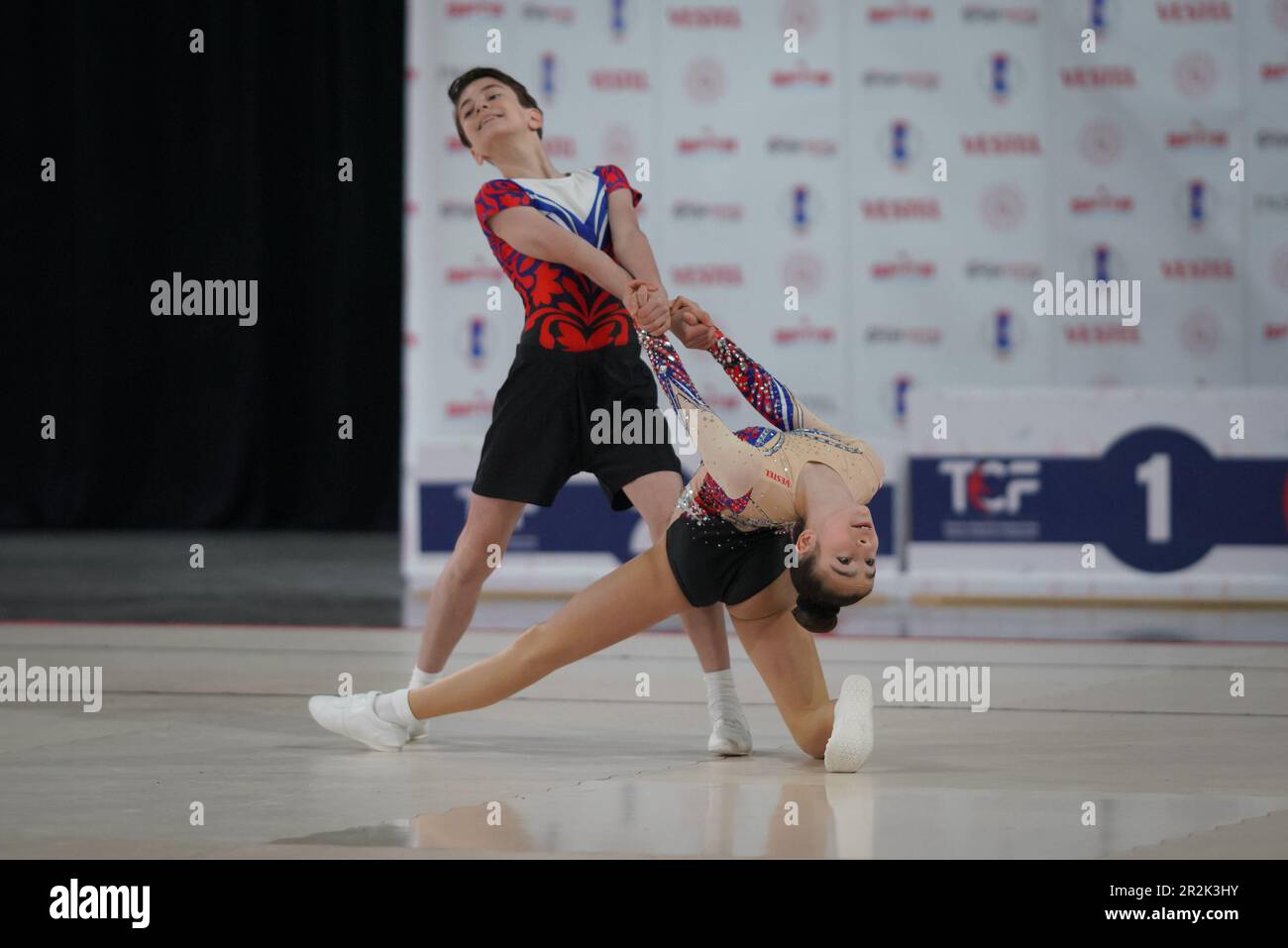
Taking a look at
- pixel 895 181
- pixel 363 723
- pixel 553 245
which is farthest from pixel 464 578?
pixel 895 181

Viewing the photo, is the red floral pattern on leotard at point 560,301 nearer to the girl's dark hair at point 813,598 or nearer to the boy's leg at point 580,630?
the boy's leg at point 580,630

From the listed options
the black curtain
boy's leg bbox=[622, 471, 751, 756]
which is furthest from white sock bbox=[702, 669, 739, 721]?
the black curtain

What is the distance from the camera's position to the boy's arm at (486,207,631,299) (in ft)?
13.6

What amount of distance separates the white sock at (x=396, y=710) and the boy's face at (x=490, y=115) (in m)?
1.38

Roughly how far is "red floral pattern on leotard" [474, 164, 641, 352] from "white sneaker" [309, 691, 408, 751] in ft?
3.21

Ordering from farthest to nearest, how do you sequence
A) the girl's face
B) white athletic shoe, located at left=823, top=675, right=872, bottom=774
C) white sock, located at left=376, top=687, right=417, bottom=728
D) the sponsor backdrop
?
the sponsor backdrop, white sock, located at left=376, top=687, right=417, bottom=728, white athletic shoe, located at left=823, top=675, right=872, bottom=774, the girl's face

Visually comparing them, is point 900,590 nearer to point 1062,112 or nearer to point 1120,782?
point 1062,112

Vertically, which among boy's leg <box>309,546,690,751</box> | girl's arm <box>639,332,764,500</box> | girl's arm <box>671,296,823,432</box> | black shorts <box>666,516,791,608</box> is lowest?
boy's leg <box>309,546,690,751</box>

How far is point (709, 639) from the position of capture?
171 inches

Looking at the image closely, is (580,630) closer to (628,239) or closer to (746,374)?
(746,374)

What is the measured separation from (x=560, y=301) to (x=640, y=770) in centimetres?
117

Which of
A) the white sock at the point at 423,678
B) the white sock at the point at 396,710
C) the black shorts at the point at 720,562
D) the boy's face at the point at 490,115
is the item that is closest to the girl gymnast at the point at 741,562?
the black shorts at the point at 720,562

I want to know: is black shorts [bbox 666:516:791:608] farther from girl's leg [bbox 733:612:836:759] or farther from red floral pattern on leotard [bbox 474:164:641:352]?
red floral pattern on leotard [bbox 474:164:641:352]

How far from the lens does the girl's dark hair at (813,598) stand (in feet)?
12.1
